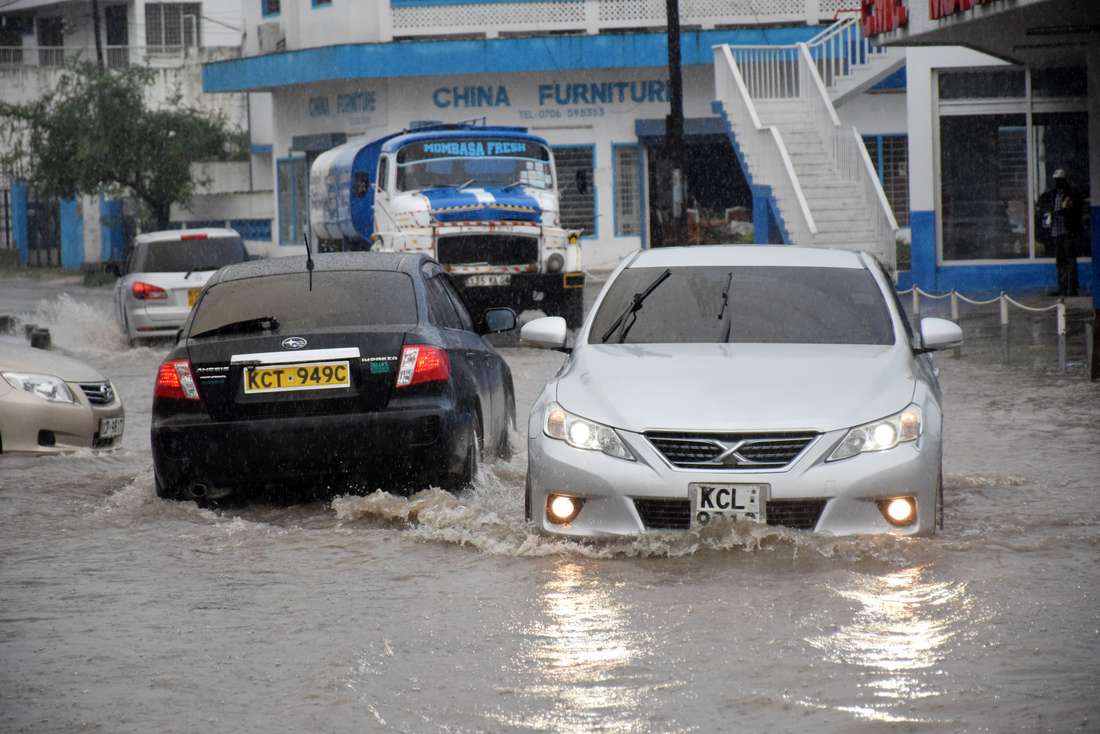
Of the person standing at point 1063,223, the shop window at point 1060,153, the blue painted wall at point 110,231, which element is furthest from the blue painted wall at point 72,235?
the person standing at point 1063,223

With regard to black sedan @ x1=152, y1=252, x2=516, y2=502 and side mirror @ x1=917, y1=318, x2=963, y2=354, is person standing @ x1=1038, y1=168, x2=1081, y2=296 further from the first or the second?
black sedan @ x1=152, y1=252, x2=516, y2=502

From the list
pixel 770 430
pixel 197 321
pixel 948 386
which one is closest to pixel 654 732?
pixel 770 430

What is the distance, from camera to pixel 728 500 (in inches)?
304

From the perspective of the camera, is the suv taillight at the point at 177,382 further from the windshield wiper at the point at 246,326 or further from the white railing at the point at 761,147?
the white railing at the point at 761,147

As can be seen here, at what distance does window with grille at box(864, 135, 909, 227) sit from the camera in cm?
4272

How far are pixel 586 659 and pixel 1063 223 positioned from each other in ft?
70.4

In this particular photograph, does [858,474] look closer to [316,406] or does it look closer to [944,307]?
[316,406]

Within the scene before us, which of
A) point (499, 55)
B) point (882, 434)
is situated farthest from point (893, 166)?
point (882, 434)

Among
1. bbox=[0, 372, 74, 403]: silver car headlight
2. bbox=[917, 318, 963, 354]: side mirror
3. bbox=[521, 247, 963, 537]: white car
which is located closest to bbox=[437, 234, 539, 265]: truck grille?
bbox=[0, 372, 74, 403]: silver car headlight

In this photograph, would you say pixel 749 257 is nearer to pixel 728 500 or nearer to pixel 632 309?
pixel 632 309

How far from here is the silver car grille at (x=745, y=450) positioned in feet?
25.4

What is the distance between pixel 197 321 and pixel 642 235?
33.8m

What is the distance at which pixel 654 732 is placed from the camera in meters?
5.47

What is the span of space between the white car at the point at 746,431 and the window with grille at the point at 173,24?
54.9 metres
